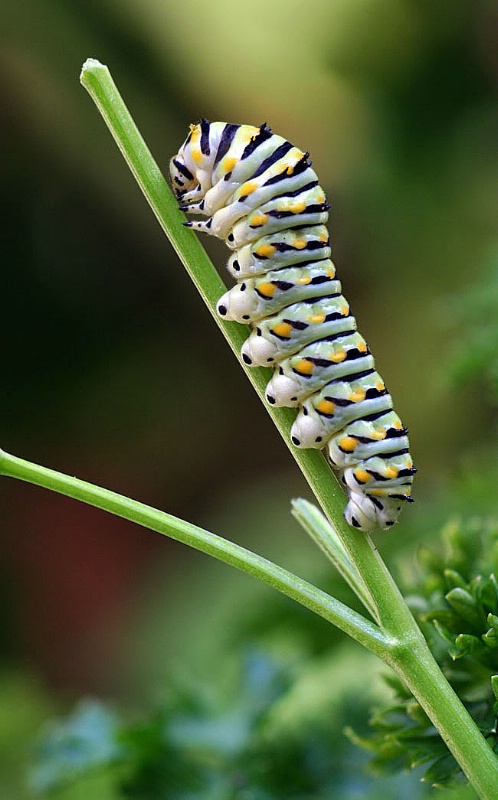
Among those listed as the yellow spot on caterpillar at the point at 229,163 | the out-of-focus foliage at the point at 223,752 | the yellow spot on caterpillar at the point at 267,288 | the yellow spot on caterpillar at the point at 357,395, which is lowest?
the out-of-focus foliage at the point at 223,752

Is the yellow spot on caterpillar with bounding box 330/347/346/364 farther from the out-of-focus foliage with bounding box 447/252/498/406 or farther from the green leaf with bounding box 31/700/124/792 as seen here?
the green leaf with bounding box 31/700/124/792

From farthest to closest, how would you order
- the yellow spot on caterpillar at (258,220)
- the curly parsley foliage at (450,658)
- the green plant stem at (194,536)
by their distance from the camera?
the yellow spot on caterpillar at (258,220)
the curly parsley foliage at (450,658)
the green plant stem at (194,536)

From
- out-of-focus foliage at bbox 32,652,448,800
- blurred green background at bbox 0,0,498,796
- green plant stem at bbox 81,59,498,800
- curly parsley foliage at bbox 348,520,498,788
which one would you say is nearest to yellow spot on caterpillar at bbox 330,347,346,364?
green plant stem at bbox 81,59,498,800

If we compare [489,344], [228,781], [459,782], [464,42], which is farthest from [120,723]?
[464,42]

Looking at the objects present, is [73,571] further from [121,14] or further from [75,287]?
[121,14]

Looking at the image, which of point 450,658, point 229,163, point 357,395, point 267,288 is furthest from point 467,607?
point 229,163

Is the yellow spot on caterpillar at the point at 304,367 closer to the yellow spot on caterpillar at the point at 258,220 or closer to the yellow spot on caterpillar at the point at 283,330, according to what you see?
the yellow spot on caterpillar at the point at 283,330

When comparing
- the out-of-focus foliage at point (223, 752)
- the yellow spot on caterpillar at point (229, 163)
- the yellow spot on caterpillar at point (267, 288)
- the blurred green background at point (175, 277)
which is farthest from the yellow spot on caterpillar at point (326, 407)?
the blurred green background at point (175, 277)
